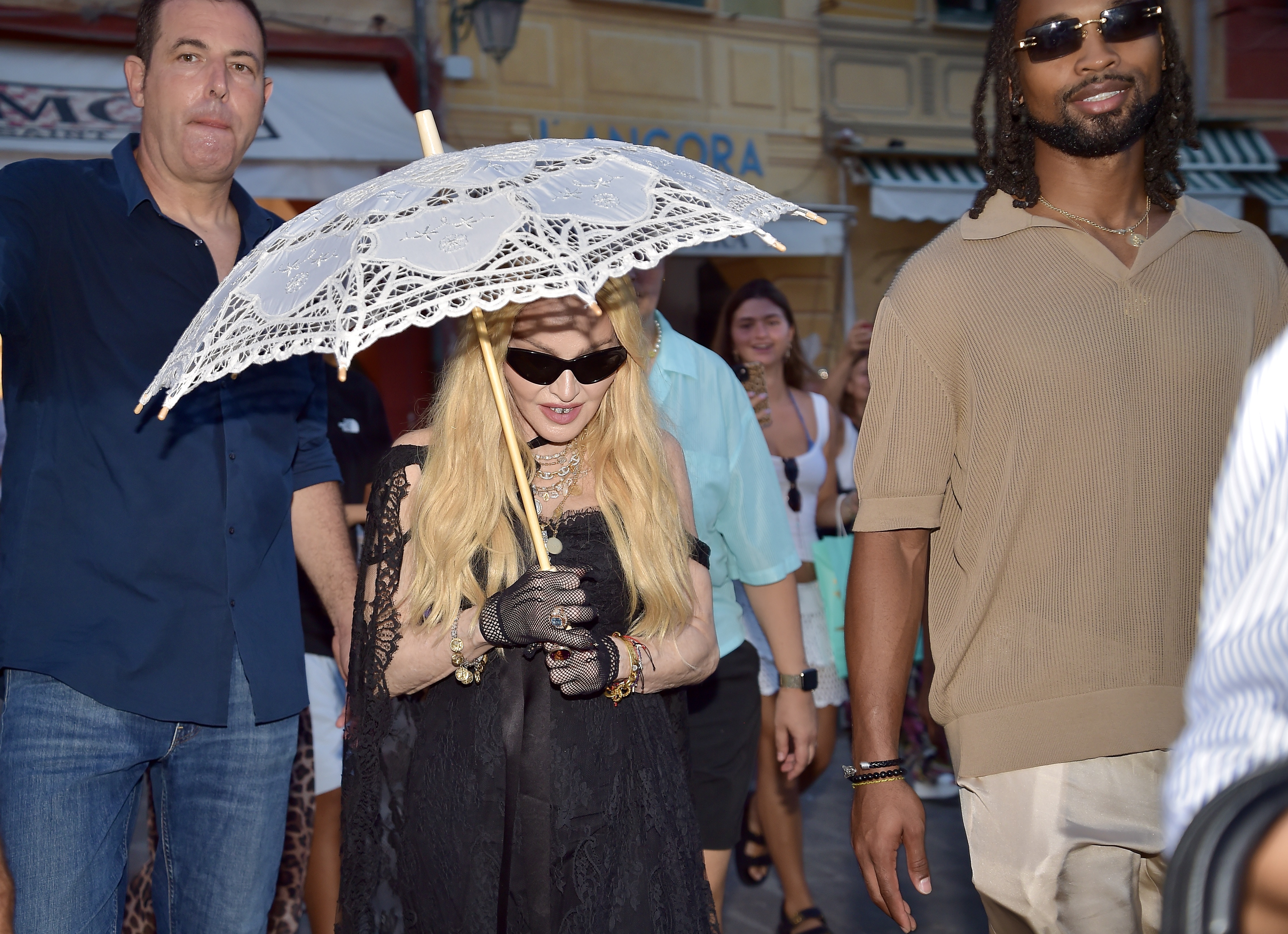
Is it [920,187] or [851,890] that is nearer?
[851,890]

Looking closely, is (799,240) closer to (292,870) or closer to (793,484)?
→ (793,484)

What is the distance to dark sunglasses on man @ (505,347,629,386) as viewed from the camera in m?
2.76

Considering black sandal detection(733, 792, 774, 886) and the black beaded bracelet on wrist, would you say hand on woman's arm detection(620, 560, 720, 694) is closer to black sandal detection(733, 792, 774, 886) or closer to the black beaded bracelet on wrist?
the black beaded bracelet on wrist

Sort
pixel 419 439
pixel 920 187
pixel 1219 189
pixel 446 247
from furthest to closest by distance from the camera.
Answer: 1. pixel 1219 189
2. pixel 920 187
3. pixel 419 439
4. pixel 446 247

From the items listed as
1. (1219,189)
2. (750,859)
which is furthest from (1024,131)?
(1219,189)

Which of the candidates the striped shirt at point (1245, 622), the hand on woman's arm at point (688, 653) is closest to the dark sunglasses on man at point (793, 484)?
the hand on woman's arm at point (688, 653)

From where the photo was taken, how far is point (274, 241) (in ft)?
8.17

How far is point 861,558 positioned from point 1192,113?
55.0 inches

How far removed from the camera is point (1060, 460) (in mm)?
2537

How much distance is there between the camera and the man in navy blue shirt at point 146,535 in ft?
9.09

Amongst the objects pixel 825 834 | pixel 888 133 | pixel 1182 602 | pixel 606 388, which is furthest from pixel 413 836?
pixel 888 133

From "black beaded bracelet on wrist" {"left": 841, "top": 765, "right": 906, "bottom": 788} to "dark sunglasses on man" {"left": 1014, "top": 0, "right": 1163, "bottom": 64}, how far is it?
1542 mm

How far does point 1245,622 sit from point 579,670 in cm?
165

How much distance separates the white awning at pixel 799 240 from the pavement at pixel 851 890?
642 centimetres
